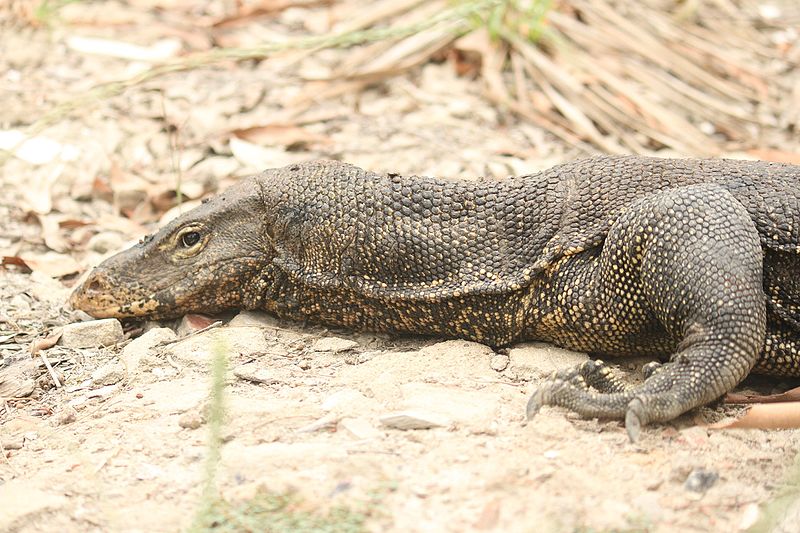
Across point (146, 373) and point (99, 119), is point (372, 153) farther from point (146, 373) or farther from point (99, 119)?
point (146, 373)

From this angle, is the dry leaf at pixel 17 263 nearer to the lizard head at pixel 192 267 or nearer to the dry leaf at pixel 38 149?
the lizard head at pixel 192 267

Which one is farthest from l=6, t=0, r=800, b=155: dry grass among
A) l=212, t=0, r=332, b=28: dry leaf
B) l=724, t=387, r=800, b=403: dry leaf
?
l=724, t=387, r=800, b=403: dry leaf

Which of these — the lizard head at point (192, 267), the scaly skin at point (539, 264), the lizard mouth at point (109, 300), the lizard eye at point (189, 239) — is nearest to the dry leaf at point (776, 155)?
the scaly skin at point (539, 264)

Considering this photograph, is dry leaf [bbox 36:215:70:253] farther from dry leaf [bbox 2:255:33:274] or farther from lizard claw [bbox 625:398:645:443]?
lizard claw [bbox 625:398:645:443]

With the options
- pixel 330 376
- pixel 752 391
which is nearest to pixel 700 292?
pixel 752 391

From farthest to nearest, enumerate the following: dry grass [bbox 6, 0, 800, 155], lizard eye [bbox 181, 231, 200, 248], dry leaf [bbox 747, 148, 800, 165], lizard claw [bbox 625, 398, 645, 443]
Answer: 1. dry grass [bbox 6, 0, 800, 155]
2. dry leaf [bbox 747, 148, 800, 165]
3. lizard eye [bbox 181, 231, 200, 248]
4. lizard claw [bbox 625, 398, 645, 443]

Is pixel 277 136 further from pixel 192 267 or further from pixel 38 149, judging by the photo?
pixel 192 267
